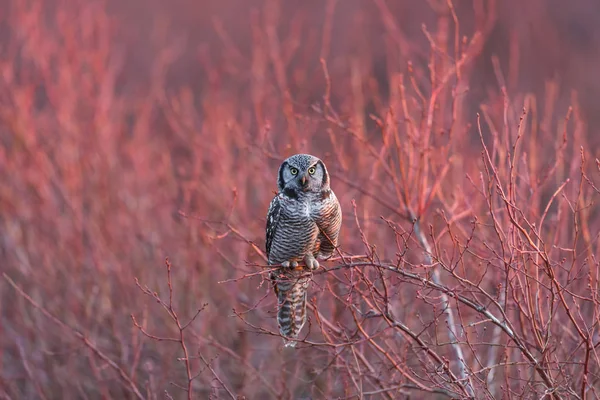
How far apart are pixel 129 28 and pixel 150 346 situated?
51.7 feet

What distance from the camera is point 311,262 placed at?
462 cm

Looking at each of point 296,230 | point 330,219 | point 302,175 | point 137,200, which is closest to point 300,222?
point 296,230

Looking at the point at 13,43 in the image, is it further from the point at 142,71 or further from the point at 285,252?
the point at 142,71

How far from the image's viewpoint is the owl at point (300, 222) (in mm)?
4613

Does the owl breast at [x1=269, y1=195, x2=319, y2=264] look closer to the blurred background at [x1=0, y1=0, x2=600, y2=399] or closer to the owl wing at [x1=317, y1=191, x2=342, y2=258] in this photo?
the owl wing at [x1=317, y1=191, x2=342, y2=258]

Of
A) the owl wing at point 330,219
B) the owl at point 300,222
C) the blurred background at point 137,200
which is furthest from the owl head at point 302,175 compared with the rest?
the blurred background at point 137,200

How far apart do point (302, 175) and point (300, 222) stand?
12.3 inches

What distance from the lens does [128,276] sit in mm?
7773

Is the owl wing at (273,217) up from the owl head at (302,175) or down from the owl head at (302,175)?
down

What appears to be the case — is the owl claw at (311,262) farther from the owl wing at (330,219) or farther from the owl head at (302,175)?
the owl head at (302,175)

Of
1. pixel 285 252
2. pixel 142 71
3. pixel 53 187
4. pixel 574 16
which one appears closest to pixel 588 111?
pixel 574 16

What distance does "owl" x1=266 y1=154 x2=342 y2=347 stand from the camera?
461cm

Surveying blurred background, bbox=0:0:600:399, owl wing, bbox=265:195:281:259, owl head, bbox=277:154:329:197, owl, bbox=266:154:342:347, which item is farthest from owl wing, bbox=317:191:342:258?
blurred background, bbox=0:0:600:399

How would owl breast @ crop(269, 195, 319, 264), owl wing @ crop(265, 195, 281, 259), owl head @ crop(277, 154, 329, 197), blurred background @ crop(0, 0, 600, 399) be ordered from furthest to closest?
blurred background @ crop(0, 0, 600, 399), owl wing @ crop(265, 195, 281, 259), owl breast @ crop(269, 195, 319, 264), owl head @ crop(277, 154, 329, 197)
